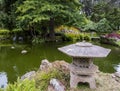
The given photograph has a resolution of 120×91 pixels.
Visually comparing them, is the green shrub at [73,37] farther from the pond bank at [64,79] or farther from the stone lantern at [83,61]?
the stone lantern at [83,61]

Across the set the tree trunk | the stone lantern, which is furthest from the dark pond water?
the tree trunk

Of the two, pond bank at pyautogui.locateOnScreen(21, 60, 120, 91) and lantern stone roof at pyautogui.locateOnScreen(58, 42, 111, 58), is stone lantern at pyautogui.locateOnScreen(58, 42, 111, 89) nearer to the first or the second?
lantern stone roof at pyautogui.locateOnScreen(58, 42, 111, 58)

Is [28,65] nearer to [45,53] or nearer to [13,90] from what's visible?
[45,53]

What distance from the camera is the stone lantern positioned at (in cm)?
739

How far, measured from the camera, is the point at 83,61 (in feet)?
25.4

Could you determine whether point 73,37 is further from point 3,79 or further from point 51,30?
point 3,79

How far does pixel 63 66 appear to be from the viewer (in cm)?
880

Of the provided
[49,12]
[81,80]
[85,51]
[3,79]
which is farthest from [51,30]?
[85,51]

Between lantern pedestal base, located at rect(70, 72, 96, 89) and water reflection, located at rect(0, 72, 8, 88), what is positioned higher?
lantern pedestal base, located at rect(70, 72, 96, 89)

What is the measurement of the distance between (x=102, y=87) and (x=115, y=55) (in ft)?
26.6

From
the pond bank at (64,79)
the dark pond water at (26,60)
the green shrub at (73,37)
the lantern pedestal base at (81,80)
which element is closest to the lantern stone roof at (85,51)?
the lantern pedestal base at (81,80)

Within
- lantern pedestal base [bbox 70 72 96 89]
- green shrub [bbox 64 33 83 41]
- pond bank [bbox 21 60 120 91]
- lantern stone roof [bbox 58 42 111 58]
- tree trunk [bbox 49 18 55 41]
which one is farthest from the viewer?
green shrub [bbox 64 33 83 41]

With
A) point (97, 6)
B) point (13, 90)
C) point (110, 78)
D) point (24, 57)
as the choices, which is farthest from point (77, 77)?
point (97, 6)

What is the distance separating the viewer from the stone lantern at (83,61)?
24.3ft
